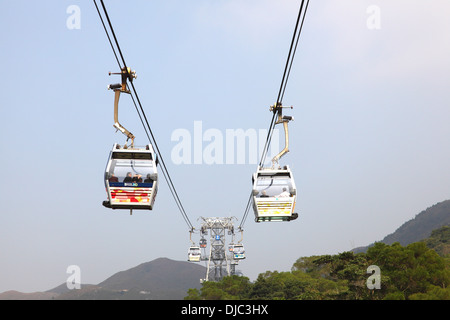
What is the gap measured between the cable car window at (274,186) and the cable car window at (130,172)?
4.70 metres

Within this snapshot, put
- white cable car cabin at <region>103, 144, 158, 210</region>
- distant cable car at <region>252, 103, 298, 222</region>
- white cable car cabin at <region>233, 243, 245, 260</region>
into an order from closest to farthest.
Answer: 1. white cable car cabin at <region>103, 144, 158, 210</region>
2. distant cable car at <region>252, 103, 298, 222</region>
3. white cable car cabin at <region>233, 243, 245, 260</region>

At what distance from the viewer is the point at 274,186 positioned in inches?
765

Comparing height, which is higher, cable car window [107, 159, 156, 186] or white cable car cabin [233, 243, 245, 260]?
cable car window [107, 159, 156, 186]

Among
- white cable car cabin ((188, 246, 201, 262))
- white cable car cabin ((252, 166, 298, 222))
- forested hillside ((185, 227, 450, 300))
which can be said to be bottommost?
forested hillside ((185, 227, 450, 300))

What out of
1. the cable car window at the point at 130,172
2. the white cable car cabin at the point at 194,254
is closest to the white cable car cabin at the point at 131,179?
the cable car window at the point at 130,172

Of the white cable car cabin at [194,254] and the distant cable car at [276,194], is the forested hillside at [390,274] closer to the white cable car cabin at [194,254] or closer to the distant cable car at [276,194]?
the white cable car cabin at [194,254]

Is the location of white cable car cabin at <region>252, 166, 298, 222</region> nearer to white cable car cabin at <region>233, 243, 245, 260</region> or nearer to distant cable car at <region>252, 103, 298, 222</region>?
distant cable car at <region>252, 103, 298, 222</region>

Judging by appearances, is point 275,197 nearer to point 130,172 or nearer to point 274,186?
point 274,186

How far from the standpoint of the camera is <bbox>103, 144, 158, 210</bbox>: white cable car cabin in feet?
56.9

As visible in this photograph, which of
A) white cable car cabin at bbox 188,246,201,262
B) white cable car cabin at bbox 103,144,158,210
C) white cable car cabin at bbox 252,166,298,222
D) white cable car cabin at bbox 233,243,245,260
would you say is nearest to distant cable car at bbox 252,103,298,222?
white cable car cabin at bbox 252,166,298,222
